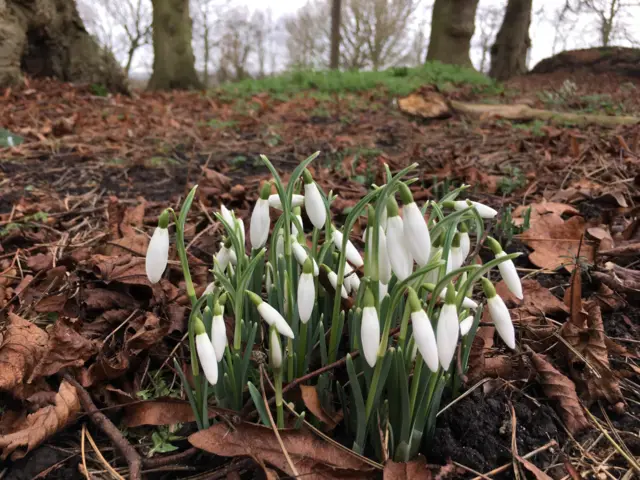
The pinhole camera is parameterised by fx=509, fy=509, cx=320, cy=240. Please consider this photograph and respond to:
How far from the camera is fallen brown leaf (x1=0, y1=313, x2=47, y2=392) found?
4.55ft

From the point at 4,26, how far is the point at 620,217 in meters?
7.94

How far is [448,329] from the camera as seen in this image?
0.97 metres

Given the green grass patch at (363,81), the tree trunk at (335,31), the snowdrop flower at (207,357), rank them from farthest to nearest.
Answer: the tree trunk at (335,31)
the green grass patch at (363,81)
the snowdrop flower at (207,357)

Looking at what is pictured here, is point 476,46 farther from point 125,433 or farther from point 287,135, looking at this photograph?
point 125,433

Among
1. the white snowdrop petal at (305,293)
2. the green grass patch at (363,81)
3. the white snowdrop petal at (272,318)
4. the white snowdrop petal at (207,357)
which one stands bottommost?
the white snowdrop petal at (207,357)

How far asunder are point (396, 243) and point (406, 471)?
0.53m

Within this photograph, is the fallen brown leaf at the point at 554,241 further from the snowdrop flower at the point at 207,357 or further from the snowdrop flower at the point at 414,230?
the snowdrop flower at the point at 207,357

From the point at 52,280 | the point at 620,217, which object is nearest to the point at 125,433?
the point at 52,280

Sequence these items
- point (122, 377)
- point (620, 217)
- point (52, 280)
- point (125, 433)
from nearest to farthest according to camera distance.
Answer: point (125, 433) < point (122, 377) < point (52, 280) < point (620, 217)

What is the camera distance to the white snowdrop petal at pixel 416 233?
0.98 metres

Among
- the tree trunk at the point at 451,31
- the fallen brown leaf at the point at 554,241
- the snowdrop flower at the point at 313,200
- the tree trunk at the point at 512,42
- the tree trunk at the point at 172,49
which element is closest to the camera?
the snowdrop flower at the point at 313,200

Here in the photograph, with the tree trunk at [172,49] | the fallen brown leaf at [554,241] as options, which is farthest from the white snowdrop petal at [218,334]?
the tree trunk at [172,49]

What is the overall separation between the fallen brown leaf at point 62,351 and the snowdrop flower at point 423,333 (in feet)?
3.32

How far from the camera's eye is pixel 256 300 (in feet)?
3.58
